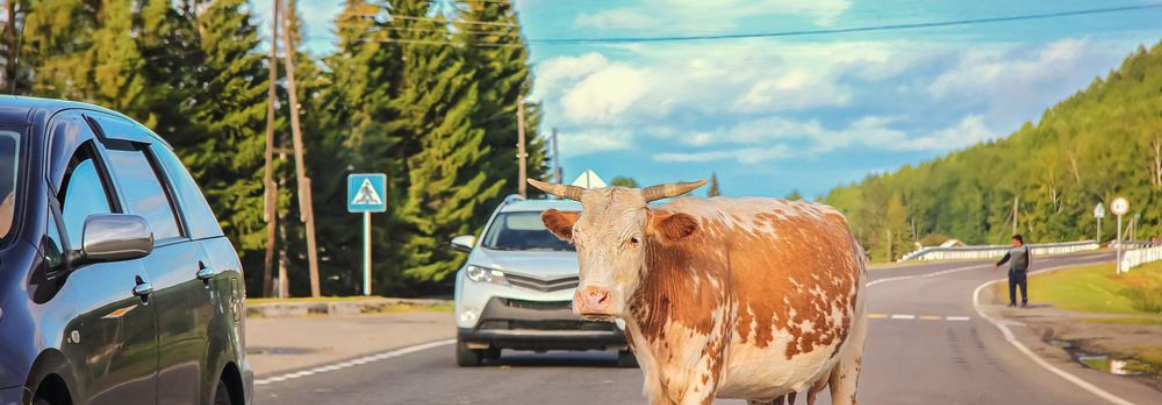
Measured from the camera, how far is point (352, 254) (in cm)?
5734

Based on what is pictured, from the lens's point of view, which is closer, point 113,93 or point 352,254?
point 113,93

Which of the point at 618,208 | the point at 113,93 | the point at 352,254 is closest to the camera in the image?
the point at 618,208

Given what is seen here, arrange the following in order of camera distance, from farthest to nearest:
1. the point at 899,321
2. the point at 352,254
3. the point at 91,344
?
the point at 352,254 < the point at 899,321 < the point at 91,344

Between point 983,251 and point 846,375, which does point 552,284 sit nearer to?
point 846,375

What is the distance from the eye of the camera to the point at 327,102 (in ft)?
188

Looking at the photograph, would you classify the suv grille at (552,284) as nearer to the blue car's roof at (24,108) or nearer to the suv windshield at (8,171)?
the blue car's roof at (24,108)

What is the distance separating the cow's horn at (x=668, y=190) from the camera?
865 cm

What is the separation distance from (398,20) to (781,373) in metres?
61.3

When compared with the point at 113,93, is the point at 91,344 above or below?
below

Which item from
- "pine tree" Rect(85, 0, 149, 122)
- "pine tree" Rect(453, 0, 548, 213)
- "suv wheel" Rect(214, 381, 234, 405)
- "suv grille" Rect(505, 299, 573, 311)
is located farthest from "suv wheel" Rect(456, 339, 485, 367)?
"pine tree" Rect(453, 0, 548, 213)

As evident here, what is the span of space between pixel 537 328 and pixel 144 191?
11.4m

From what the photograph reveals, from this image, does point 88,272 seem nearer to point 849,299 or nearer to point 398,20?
point 849,299

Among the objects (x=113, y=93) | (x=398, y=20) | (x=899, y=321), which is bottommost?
(x=899, y=321)

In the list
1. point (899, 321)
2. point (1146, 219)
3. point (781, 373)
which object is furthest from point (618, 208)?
point (1146, 219)
